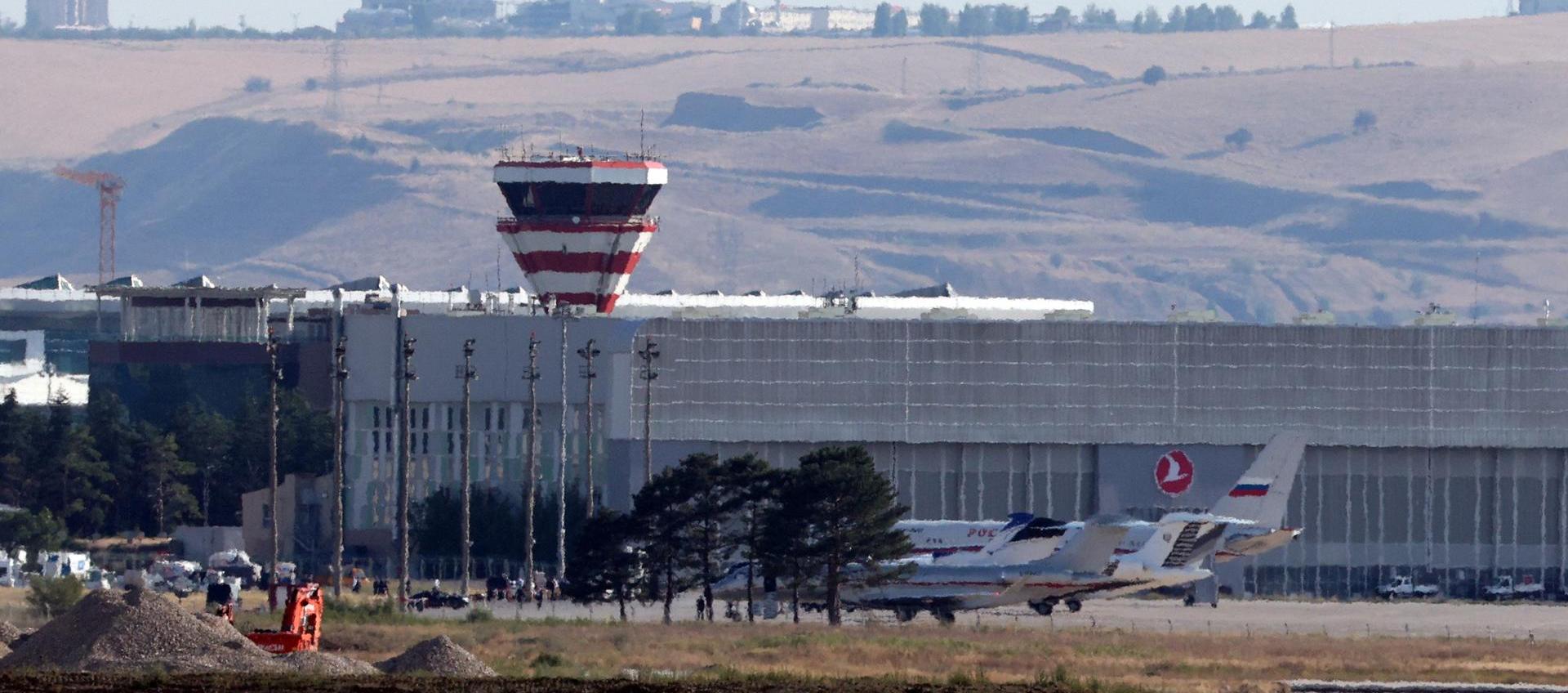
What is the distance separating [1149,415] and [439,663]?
97.1m

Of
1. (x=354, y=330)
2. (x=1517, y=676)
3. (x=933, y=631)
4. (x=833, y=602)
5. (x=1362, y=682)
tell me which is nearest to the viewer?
(x=1362, y=682)

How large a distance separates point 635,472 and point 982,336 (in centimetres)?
2062

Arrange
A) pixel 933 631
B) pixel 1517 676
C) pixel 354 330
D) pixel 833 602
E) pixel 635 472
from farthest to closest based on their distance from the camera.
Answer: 1. pixel 354 330
2. pixel 635 472
3. pixel 833 602
4. pixel 933 631
5. pixel 1517 676

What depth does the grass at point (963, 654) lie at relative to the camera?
294 feet

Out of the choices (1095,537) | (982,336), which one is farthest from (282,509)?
(1095,537)

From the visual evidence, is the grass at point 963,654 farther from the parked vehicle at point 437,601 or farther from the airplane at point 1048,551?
the parked vehicle at point 437,601

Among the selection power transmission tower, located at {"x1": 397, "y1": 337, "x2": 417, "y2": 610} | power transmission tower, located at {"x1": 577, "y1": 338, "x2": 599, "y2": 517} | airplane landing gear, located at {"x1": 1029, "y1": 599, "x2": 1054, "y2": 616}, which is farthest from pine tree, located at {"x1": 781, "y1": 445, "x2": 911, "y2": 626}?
power transmission tower, located at {"x1": 577, "y1": 338, "x2": 599, "y2": 517}

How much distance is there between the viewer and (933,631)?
11575cm

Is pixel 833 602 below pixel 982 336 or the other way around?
below

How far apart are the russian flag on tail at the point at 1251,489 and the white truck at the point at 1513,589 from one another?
52.2ft

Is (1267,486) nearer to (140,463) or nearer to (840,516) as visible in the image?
(840,516)

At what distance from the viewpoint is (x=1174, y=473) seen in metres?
172

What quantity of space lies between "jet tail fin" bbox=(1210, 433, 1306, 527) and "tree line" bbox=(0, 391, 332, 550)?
58.6 meters

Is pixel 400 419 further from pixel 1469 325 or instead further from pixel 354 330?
pixel 1469 325
